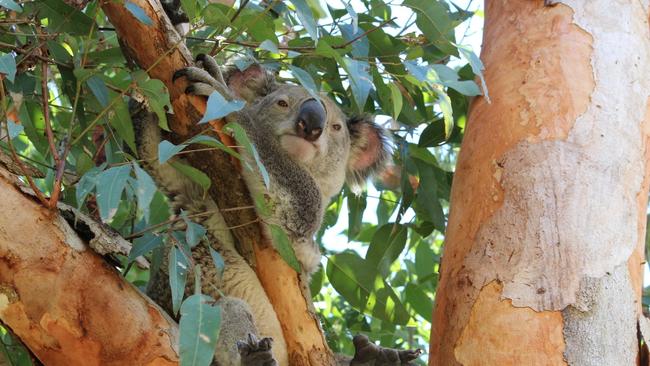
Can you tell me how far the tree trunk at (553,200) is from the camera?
6.45 ft

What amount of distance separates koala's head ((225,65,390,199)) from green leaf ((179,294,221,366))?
51.9 inches

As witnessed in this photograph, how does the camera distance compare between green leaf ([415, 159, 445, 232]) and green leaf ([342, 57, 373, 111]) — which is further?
green leaf ([415, 159, 445, 232])

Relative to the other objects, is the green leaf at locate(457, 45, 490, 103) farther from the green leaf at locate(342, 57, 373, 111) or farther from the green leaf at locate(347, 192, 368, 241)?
the green leaf at locate(347, 192, 368, 241)

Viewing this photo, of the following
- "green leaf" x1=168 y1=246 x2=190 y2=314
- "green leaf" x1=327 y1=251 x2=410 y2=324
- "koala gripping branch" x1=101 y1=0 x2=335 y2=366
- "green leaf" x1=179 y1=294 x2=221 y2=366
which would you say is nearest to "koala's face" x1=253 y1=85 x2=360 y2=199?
"green leaf" x1=327 y1=251 x2=410 y2=324

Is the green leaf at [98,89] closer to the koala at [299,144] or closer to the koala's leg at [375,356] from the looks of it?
the koala at [299,144]

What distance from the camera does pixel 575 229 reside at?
6.73 ft

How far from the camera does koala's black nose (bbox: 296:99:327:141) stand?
3.03 metres

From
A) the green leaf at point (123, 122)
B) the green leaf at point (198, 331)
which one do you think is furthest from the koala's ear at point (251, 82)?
the green leaf at point (198, 331)

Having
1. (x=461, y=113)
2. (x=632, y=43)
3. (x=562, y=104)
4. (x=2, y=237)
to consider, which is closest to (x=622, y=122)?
(x=562, y=104)

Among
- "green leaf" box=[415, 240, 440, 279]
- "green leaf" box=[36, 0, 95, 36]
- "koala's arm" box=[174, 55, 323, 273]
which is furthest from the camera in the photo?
"green leaf" box=[415, 240, 440, 279]

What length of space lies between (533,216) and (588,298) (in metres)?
0.26

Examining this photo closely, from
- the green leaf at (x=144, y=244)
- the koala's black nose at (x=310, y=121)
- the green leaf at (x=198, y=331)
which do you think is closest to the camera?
the green leaf at (x=198, y=331)

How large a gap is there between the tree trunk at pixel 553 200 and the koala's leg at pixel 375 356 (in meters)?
0.60

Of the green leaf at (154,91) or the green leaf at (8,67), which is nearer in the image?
the green leaf at (8,67)
